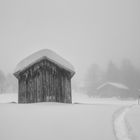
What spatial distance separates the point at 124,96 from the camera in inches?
2413

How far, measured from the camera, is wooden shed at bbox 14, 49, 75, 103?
584 inches

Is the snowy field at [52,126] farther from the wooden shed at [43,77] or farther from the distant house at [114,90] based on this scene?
the distant house at [114,90]

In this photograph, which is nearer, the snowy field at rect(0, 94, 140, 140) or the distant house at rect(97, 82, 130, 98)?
the snowy field at rect(0, 94, 140, 140)

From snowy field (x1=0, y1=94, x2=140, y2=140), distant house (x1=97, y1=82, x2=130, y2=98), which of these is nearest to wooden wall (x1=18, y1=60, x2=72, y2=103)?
snowy field (x1=0, y1=94, x2=140, y2=140)

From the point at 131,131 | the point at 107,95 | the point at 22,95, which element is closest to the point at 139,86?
the point at 107,95

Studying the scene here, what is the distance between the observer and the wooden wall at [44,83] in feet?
48.9

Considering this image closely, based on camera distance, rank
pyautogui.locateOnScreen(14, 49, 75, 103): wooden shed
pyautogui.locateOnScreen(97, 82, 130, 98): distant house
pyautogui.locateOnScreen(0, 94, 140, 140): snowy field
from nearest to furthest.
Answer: pyautogui.locateOnScreen(0, 94, 140, 140): snowy field, pyautogui.locateOnScreen(14, 49, 75, 103): wooden shed, pyautogui.locateOnScreen(97, 82, 130, 98): distant house

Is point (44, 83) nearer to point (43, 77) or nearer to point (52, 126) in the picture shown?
point (43, 77)

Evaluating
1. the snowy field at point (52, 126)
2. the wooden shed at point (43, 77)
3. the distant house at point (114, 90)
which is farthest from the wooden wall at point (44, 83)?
the distant house at point (114, 90)

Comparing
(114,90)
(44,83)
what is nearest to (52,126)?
(44,83)

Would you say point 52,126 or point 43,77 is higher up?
point 43,77

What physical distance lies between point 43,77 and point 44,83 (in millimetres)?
406

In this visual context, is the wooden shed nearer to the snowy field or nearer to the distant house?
the snowy field

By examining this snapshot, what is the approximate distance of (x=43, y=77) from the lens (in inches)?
589
